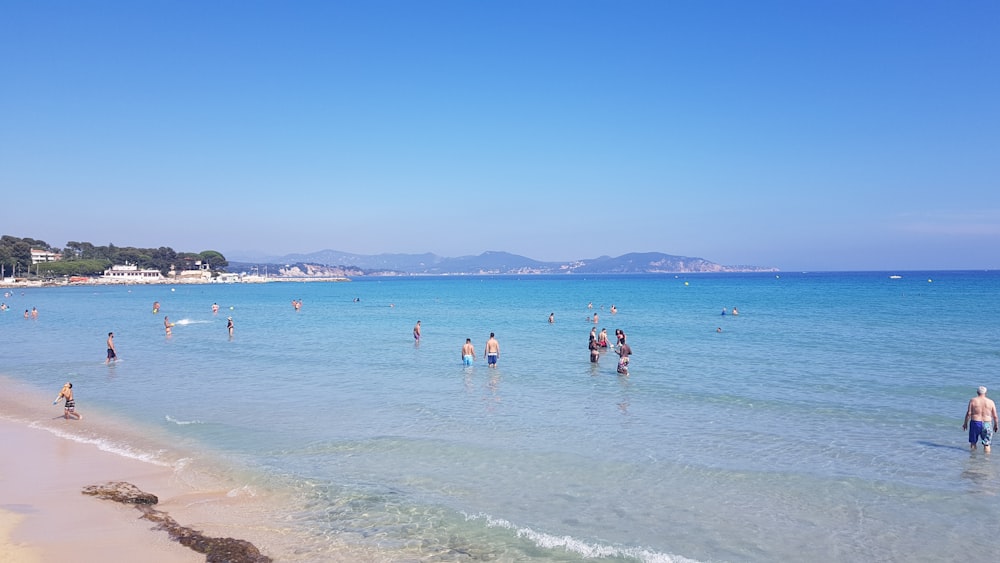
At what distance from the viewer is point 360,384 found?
73.0 ft

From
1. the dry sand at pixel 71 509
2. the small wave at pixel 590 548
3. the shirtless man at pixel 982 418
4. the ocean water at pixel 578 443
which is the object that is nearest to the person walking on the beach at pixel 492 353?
the ocean water at pixel 578 443

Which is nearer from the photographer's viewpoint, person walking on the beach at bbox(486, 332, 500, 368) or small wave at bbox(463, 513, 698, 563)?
small wave at bbox(463, 513, 698, 563)

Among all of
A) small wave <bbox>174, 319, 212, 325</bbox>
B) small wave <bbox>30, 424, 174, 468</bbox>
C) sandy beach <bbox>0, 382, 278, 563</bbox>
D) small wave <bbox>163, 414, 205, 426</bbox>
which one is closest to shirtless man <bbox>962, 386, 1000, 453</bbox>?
sandy beach <bbox>0, 382, 278, 563</bbox>

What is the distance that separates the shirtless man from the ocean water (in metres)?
0.38

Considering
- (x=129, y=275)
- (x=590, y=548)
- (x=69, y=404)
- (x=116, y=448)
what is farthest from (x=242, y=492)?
(x=129, y=275)

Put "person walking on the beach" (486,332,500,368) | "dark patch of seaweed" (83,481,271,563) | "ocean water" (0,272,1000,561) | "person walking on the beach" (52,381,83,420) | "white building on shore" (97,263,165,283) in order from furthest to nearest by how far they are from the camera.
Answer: "white building on shore" (97,263,165,283) → "person walking on the beach" (486,332,500,368) → "person walking on the beach" (52,381,83,420) → "ocean water" (0,272,1000,561) → "dark patch of seaweed" (83,481,271,563)

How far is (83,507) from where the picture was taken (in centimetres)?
1073

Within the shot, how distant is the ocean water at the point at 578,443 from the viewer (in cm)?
961

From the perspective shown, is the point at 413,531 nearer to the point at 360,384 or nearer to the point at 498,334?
the point at 360,384

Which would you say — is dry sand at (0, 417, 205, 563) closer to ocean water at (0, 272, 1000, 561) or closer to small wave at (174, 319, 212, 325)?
ocean water at (0, 272, 1000, 561)

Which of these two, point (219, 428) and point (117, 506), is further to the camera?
point (219, 428)

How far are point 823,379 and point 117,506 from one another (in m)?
20.2

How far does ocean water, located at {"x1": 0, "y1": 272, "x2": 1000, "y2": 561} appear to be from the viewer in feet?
31.5

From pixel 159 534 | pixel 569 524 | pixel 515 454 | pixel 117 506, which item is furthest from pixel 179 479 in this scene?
pixel 569 524
